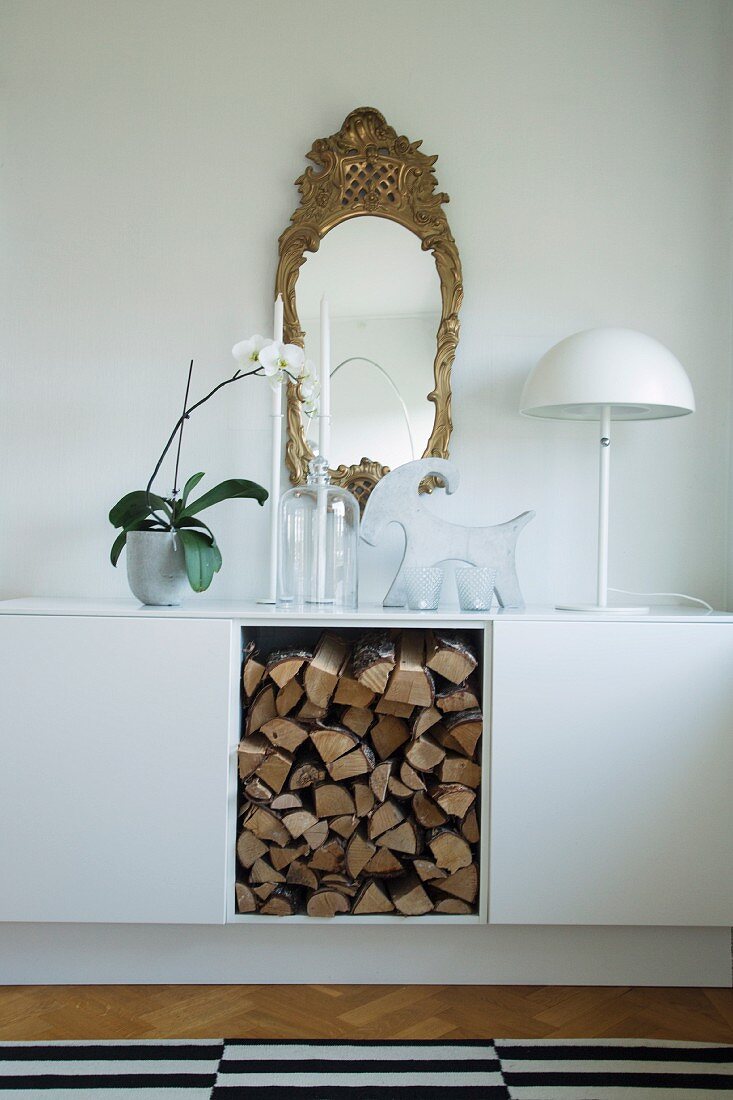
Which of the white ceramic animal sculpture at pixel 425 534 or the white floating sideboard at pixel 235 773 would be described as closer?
the white floating sideboard at pixel 235 773

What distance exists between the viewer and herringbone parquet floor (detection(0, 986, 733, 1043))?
1792mm

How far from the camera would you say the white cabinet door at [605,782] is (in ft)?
6.26

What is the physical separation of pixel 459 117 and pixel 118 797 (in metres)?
1.83

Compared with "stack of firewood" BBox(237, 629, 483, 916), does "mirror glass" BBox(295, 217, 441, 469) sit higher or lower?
higher

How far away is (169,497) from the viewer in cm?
234

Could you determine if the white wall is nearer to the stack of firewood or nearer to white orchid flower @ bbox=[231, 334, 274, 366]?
white orchid flower @ bbox=[231, 334, 274, 366]

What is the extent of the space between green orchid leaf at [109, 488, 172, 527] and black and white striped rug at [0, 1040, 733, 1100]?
1043mm

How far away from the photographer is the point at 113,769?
1.88 metres

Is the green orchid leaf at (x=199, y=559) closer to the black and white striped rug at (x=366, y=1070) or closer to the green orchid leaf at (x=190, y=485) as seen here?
the green orchid leaf at (x=190, y=485)

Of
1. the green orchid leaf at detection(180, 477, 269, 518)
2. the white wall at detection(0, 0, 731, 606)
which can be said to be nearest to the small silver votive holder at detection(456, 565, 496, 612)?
the white wall at detection(0, 0, 731, 606)

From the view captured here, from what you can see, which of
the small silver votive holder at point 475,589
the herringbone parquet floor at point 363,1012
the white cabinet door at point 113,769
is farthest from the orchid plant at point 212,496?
the herringbone parquet floor at point 363,1012

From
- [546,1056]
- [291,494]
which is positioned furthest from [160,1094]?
[291,494]

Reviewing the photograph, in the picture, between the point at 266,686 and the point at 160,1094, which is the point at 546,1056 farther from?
the point at 266,686

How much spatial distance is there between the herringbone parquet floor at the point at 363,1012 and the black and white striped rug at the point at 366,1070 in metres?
0.04
